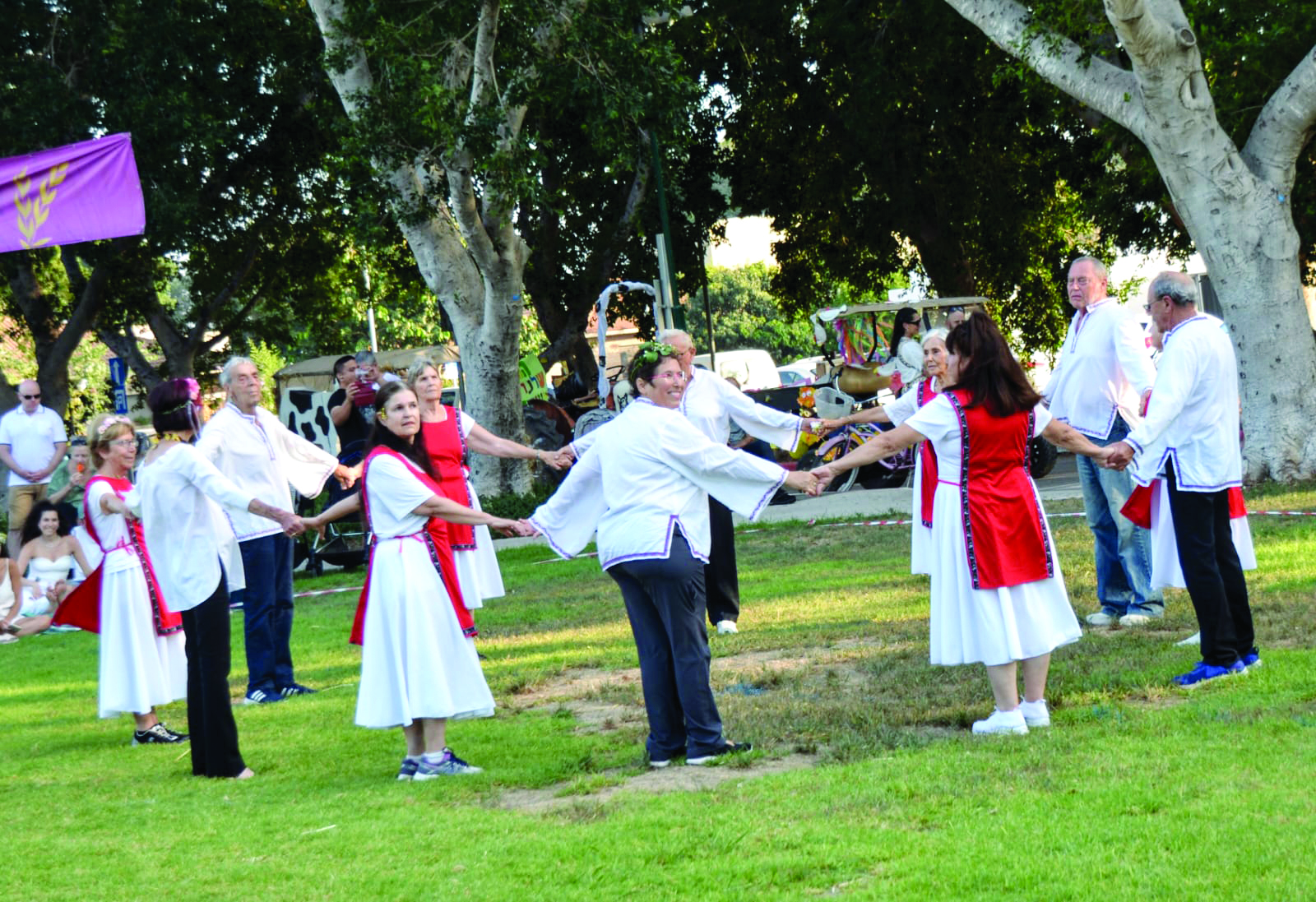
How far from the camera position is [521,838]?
586 cm

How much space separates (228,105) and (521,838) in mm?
24546

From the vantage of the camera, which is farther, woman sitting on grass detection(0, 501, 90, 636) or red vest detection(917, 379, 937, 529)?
woman sitting on grass detection(0, 501, 90, 636)

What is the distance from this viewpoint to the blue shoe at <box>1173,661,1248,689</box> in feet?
24.6

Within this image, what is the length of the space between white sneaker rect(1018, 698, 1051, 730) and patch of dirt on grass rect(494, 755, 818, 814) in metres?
0.99

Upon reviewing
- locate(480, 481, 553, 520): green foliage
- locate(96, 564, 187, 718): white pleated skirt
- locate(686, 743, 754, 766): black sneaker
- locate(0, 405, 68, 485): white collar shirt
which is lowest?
locate(686, 743, 754, 766): black sneaker

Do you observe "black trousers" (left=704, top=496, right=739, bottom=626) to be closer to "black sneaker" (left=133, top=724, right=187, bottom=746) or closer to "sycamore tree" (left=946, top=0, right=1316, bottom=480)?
"black sneaker" (left=133, top=724, right=187, bottom=746)

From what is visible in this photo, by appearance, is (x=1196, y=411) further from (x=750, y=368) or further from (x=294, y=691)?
(x=750, y=368)

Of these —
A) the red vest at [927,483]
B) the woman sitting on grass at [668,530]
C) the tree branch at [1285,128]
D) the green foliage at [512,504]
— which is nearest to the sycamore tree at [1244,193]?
the tree branch at [1285,128]

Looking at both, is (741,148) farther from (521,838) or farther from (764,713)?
(521,838)

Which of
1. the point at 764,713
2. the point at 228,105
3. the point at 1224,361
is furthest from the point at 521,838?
the point at 228,105

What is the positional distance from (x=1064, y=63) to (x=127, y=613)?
39.3 ft

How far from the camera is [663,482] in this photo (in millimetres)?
7027

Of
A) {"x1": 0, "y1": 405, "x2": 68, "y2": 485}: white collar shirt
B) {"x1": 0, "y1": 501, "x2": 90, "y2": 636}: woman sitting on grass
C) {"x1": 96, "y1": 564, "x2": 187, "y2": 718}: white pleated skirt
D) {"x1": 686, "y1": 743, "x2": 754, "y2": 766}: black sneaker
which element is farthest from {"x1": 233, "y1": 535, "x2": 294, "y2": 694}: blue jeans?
{"x1": 0, "y1": 405, "x2": 68, "y2": 485}: white collar shirt

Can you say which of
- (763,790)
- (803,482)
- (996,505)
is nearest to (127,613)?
(803,482)
